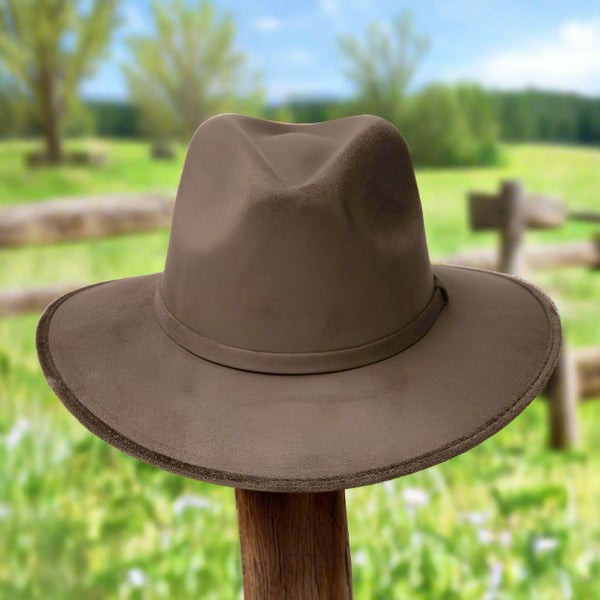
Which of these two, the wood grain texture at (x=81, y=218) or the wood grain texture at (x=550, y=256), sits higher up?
the wood grain texture at (x=81, y=218)

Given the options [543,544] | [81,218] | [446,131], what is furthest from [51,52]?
[543,544]

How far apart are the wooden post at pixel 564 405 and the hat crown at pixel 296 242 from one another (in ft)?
9.05

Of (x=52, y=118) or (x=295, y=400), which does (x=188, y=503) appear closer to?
(x=295, y=400)

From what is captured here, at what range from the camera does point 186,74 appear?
39.1ft

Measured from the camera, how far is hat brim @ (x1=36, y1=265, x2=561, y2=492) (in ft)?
3.26

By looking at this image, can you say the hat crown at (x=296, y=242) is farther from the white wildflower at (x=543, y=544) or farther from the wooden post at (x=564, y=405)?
the wooden post at (x=564, y=405)

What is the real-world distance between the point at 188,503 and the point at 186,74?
10466mm

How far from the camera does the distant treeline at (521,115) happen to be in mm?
12312

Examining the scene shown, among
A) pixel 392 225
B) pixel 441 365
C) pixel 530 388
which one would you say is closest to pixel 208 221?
pixel 392 225

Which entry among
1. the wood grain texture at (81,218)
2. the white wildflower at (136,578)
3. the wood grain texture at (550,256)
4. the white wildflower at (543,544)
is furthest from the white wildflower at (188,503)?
the wood grain texture at (550,256)

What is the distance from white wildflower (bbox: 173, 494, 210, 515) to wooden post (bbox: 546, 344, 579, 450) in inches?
79.3

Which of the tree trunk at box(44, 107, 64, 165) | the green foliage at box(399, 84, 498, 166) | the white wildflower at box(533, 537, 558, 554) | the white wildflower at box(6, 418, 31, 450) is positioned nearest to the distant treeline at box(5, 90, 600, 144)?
the green foliage at box(399, 84, 498, 166)

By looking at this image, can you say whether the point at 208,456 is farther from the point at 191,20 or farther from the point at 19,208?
the point at 191,20

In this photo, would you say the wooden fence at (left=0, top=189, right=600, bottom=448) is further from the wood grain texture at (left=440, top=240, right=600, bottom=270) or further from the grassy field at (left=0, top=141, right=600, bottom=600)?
the grassy field at (left=0, top=141, right=600, bottom=600)
